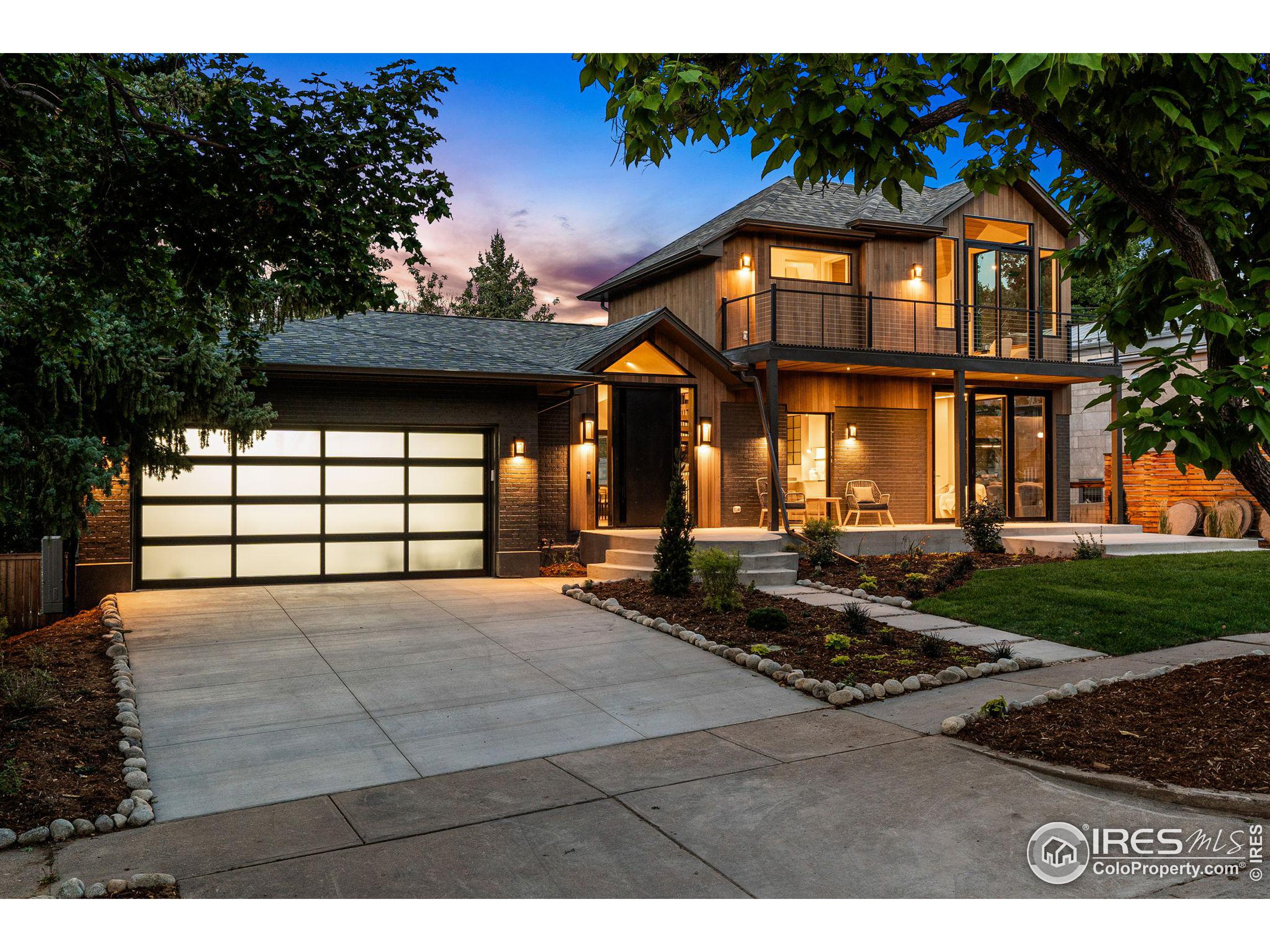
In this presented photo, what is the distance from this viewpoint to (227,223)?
552 cm

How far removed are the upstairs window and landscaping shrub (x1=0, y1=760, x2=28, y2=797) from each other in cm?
1360

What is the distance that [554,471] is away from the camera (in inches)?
567

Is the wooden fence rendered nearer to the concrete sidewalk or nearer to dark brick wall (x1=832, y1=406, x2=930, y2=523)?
the concrete sidewalk

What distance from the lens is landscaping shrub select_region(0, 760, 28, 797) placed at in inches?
178

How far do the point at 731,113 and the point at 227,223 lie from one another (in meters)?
3.21

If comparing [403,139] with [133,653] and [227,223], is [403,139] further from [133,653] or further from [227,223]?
[133,653]

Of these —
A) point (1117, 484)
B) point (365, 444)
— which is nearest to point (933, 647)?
point (365, 444)

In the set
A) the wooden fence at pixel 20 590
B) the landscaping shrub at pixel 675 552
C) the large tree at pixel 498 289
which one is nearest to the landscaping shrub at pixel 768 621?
the landscaping shrub at pixel 675 552

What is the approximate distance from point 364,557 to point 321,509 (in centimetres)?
92

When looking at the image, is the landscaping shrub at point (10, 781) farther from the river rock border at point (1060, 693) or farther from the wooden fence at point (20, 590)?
the wooden fence at point (20, 590)

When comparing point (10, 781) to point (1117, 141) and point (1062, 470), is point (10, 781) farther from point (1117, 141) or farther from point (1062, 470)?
point (1062, 470)

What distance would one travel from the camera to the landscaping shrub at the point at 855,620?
8.55 m

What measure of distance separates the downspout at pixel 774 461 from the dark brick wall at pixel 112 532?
29.8ft

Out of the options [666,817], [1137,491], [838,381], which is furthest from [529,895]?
[1137,491]
